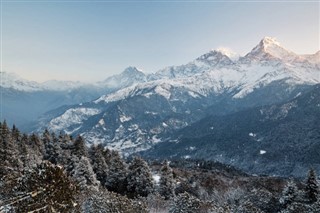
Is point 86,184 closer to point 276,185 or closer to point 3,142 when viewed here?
point 3,142

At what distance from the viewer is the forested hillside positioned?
108ft

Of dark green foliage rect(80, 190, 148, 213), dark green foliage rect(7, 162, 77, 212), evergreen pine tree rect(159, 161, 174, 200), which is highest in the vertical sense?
dark green foliage rect(7, 162, 77, 212)

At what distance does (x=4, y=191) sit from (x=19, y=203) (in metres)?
22.4

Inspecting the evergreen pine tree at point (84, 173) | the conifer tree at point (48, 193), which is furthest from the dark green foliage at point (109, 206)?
the evergreen pine tree at point (84, 173)

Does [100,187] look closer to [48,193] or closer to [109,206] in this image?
[109,206]

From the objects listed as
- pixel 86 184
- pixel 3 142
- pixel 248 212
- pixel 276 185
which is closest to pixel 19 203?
pixel 248 212

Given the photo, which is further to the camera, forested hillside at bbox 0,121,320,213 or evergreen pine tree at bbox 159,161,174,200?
evergreen pine tree at bbox 159,161,174,200

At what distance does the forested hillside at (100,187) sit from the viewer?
32.8m

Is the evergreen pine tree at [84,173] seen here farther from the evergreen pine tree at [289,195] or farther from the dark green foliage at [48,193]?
the dark green foliage at [48,193]

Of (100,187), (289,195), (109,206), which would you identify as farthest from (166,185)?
(109,206)

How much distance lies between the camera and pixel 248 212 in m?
75.0

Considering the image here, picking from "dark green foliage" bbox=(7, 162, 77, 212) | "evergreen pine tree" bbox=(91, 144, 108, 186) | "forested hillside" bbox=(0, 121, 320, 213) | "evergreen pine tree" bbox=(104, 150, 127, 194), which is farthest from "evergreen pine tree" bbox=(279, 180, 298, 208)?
"dark green foliage" bbox=(7, 162, 77, 212)

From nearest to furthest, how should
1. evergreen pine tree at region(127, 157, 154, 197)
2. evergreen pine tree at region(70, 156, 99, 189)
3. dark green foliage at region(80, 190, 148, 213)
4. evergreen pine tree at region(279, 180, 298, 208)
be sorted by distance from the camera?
dark green foliage at region(80, 190, 148, 213)
evergreen pine tree at region(279, 180, 298, 208)
evergreen pine tree at region(70, 156, 99, 189)
evergreen pine tree at region(127, 157, 154, 197)

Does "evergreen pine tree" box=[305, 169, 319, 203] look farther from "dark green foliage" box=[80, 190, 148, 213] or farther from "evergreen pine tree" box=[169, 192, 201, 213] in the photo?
"dark green foliage" box=[80, 190, 148, 213]
